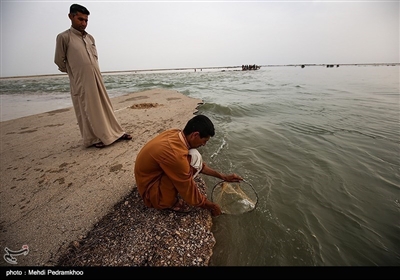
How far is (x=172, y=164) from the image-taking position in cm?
178

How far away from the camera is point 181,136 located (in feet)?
6.39

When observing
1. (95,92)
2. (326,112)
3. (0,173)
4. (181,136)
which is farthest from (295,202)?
(326,112)

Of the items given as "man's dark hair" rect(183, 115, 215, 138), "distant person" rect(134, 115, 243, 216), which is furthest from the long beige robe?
"man's dark hair" rect(183, 115, 215, 138)

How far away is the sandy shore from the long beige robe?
50cm

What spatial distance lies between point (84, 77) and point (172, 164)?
2902mm

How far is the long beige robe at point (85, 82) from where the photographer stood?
3.32m

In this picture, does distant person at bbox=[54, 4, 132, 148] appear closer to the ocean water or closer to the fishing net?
the ocean water

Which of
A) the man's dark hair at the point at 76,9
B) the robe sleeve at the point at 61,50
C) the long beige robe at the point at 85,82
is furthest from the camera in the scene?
the long beige robe at the point at 85,82

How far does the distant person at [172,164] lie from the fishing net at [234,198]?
22.0 inches

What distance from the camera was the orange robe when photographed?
5.86 feet

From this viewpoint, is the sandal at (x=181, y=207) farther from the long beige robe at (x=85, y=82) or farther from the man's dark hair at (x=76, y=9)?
the man's dark hair at (x=76, y=9)

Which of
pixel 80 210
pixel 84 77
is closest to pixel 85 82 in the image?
pixel 84 77

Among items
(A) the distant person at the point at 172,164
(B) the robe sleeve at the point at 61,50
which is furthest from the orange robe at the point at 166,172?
(B) the robe sleeve at the point at 61,50

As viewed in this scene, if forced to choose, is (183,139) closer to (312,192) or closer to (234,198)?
(234,198)
